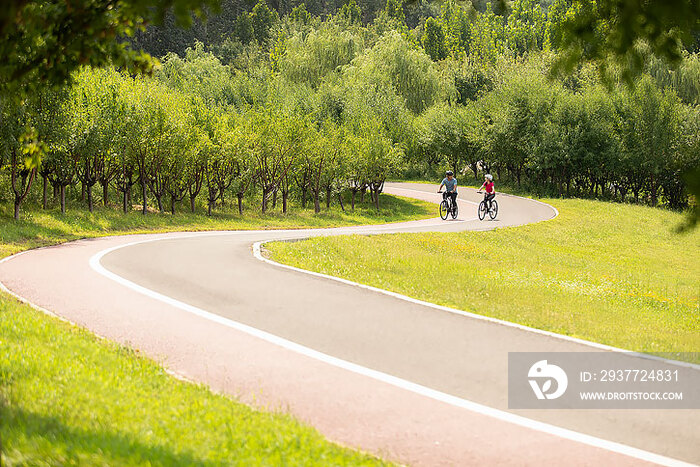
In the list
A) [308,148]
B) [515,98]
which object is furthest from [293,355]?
[515,98]

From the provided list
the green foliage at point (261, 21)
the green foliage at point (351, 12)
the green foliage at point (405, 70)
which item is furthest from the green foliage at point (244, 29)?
the green foliage at point (405, 70)

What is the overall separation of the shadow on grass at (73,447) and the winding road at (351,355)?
169cm

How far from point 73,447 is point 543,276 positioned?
13.5 metres

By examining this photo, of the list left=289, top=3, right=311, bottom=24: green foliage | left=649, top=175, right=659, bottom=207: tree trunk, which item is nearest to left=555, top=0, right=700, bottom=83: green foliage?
left=649, top=175, right=659, bottom=207: tree trunk

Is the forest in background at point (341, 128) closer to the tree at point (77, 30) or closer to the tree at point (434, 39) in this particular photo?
the tree at point (77, 30)

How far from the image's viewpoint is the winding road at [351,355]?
558cm

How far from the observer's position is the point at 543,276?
15984 mm

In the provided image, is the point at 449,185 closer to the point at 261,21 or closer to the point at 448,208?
the point at 448,208

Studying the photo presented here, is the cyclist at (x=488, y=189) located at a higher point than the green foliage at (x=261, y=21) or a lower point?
lower

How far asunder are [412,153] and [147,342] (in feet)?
160

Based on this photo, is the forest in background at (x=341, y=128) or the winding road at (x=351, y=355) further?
the forest in background at (x=341, y=128)

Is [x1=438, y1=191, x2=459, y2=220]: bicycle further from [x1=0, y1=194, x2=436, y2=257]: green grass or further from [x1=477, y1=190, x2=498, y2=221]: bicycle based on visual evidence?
[x1=0, y1=194, x2=436, y2=257]: green grass

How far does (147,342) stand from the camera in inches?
316

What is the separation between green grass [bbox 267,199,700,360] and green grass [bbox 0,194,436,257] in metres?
8.66
